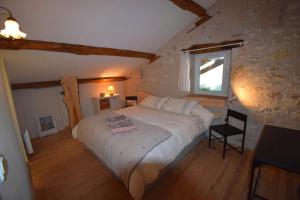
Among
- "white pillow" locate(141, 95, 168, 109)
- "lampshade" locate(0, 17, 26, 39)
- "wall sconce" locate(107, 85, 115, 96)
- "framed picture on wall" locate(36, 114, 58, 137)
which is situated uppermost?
"lampshade" locate(0, 17, 26, 39)

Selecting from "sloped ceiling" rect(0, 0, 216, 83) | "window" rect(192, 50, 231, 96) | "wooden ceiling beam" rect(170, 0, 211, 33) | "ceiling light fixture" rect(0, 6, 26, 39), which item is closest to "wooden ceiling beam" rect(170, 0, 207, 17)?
"wooden ceiling beam" rect(170, 0, 211, 33)

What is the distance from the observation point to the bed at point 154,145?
1454mm

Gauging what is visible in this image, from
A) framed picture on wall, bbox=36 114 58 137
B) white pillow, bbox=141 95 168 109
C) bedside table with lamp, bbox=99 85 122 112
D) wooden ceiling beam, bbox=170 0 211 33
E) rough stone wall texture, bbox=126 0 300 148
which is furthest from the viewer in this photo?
bedside table with lamp, bbox=99 85 122 112

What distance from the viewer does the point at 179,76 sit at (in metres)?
3.12

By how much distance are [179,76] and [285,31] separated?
5.73 ft

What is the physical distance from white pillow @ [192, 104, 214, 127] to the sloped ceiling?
169cm

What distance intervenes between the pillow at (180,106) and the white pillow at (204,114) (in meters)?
0.08

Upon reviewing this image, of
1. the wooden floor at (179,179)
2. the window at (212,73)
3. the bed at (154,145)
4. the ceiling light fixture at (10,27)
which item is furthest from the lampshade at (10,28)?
the window at (212,73)

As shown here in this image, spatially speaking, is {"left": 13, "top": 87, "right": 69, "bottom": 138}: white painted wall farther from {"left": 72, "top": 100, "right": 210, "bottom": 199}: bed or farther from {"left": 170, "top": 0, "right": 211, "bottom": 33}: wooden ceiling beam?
{"left": 170, "top": 0, "right": 211, "bottom": 33}: wooden ceiling beam

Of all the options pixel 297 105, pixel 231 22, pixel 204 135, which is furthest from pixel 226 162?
pixel 231 22

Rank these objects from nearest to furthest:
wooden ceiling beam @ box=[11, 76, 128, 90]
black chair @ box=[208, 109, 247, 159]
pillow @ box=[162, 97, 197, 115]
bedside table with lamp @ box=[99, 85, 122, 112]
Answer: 1. black chair @ box=[208, 109, 247, 159]
2. pillow @ box=[162, 97, 197, 115]
3. wooden ceiling beam @ box=[11, 76, 128, 90]
4. bedside table with lamp @ box=[99, 85, 122, 112]

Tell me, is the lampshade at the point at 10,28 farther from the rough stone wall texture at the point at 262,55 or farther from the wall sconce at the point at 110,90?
the wall sconce at the point at 110,90

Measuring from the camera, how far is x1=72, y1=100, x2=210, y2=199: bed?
1.45m

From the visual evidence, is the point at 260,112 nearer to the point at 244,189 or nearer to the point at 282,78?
the point at 282,78
